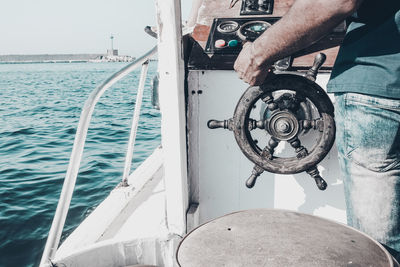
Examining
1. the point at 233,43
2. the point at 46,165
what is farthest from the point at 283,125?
the point at 46,165

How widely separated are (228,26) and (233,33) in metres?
0.09

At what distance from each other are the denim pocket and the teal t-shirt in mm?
32

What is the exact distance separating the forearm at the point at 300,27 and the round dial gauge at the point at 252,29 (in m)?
0.55

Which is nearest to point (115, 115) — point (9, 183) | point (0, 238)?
point (9, 183)

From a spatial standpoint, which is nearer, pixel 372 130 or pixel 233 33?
pixel 372 130

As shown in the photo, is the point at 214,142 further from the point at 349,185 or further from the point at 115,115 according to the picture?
the point at 115,115

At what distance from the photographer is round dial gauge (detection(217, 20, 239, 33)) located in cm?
179

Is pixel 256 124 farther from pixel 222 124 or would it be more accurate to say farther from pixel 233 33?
pixel 233 33

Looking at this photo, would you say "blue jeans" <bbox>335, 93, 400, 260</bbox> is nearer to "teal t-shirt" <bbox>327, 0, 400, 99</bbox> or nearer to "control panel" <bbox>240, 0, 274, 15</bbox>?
"teal t-shirt" <bbox>327, 0, 400, 99</bbox>

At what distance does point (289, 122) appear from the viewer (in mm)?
1566

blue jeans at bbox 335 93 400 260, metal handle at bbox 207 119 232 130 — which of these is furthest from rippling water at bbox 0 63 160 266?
blue jeans at bbox 335 93 400 260

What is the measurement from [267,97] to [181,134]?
424mm

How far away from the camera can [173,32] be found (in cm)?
150

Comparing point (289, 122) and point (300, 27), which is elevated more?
point (300, 27)
